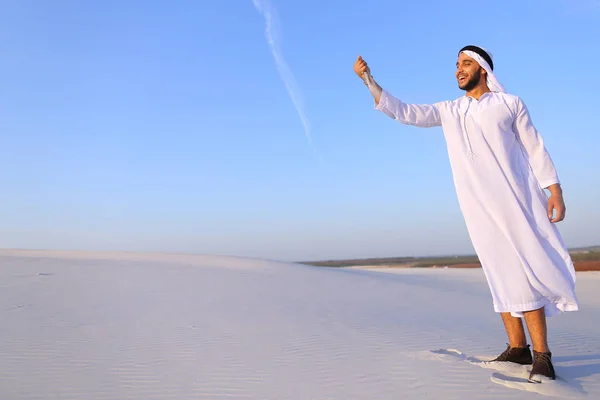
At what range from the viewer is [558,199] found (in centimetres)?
315

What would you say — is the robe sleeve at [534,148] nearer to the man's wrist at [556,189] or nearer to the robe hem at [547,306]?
the man's wrist at [556,189]

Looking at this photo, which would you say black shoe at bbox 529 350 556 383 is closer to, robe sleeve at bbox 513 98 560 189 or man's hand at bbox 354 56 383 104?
robe sleeve at bbox 513 98 560 189

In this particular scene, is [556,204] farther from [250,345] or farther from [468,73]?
[250,345]

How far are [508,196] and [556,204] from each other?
30 centimetres

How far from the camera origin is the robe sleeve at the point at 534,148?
3.21m

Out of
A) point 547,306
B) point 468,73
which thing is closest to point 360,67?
point 468,73

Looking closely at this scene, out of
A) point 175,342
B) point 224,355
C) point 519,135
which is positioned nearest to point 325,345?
point 224,355

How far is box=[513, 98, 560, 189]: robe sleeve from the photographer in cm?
321

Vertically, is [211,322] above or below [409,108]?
below

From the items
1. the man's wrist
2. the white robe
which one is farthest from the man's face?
the man's wrist

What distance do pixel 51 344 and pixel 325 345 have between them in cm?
278

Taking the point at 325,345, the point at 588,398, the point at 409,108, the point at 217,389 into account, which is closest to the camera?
the point at 588,398

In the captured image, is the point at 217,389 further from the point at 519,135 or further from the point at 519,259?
the point at 519,135

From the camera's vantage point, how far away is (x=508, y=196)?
3234mm
